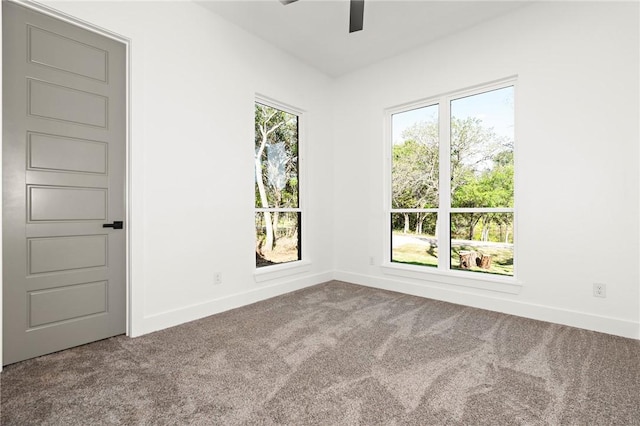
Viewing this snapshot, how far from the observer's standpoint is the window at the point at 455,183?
3357 millimetres

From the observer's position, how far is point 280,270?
12.9 ft

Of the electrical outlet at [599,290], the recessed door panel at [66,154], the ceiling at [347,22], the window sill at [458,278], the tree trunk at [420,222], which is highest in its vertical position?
the ceiling at [347,22]

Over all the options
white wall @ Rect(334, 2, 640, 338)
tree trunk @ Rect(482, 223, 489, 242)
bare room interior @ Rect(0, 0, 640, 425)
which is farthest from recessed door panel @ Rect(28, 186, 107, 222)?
tree trunk @ Rect(482, 223, 489, 242)

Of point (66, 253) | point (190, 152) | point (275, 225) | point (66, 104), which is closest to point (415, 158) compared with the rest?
point (275, 225)

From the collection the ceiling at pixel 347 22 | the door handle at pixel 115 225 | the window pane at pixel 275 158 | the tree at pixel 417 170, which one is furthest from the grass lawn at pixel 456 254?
the door handle at pixel 115 225

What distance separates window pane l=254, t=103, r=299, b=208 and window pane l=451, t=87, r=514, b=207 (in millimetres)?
2034

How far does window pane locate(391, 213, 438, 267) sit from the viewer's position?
12.8 feet

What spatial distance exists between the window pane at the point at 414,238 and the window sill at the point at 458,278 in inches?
4.9

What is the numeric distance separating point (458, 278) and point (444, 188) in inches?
41.5

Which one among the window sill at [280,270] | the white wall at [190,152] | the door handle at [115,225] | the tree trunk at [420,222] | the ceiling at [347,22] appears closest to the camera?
the door handle at [115,225]

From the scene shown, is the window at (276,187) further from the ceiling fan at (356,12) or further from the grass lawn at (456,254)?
the ceiling fan at (356,12)

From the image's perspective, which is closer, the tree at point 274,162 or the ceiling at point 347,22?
the ceiling at point 347,22

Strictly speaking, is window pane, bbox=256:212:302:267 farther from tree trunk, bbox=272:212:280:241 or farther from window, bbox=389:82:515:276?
window, bbox=389:82:515:276

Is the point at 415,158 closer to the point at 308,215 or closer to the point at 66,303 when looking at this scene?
the point at 308,215
